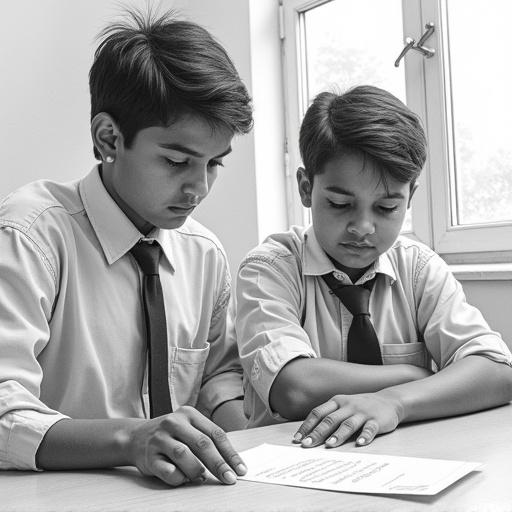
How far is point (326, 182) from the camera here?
1396 mm

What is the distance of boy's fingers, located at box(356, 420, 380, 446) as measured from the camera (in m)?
0.99

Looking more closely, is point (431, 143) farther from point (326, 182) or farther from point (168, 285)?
point (168, 285)

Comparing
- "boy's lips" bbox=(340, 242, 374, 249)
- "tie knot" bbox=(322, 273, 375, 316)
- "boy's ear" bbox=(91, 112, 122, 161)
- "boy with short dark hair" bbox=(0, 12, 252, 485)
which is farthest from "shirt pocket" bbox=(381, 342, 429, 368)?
"boy's ear" bbox=(91, 112, 122, 161)

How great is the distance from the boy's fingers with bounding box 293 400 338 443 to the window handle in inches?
58.4

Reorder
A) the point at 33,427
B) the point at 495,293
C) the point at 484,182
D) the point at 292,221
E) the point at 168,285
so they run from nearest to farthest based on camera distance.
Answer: the point at 33,427 < the point at 168,285 < the point at 495,293 < the point at 484,182 < the point at 292,221

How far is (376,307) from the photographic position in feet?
4.80

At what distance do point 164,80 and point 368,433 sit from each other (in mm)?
690

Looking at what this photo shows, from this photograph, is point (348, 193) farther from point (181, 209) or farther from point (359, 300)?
point (181, 209)

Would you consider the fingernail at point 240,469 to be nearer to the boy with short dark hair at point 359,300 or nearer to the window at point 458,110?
the boy with short dark hair at point 359,300

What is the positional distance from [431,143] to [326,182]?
925 millimetres

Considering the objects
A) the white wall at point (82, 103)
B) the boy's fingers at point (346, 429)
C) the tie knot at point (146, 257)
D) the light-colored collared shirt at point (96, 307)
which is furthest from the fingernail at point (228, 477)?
the white wall at point (82, 103)

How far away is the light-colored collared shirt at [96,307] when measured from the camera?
109 centimetres

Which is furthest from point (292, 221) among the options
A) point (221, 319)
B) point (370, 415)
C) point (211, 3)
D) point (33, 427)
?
point (33, 427)

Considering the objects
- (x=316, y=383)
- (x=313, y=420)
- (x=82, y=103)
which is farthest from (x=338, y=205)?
(x=82, y=103)
